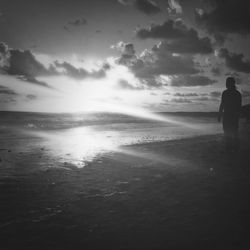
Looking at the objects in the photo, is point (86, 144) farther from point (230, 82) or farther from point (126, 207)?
point (126, 207)

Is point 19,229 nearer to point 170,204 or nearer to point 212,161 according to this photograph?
point 170,204

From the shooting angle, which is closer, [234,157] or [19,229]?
[19,229]

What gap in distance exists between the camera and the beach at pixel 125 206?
151 inches

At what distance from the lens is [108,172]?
331 inches

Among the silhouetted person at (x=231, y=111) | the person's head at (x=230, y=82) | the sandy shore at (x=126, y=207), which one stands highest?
the person's head at (x=230, y=82)

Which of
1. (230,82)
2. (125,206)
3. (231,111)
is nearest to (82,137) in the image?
(231,111)

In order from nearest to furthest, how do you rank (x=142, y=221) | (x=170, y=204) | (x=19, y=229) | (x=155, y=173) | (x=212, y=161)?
(x=19, y=229) < (x=142, y=221) < (x=170, y=204) < (x=155, y=173) < (x=212, y=161)

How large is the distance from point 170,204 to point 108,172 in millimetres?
3434

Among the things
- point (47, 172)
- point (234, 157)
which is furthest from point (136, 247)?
point (234, 157)

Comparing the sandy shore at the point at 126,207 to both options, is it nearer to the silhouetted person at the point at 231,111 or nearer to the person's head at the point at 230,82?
the silhouetted person at the point at 231,111

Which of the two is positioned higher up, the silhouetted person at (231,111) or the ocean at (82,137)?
the silhouetted person at (231,111)

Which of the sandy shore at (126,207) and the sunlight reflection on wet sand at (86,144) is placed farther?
the sunlight reflection on wet sand at (86,144)

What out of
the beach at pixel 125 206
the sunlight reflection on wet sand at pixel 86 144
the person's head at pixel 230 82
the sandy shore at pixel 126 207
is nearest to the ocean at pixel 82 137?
the sunlight reflection on wet sand at pixel 86 144

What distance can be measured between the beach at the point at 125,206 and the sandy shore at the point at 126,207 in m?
0.01
